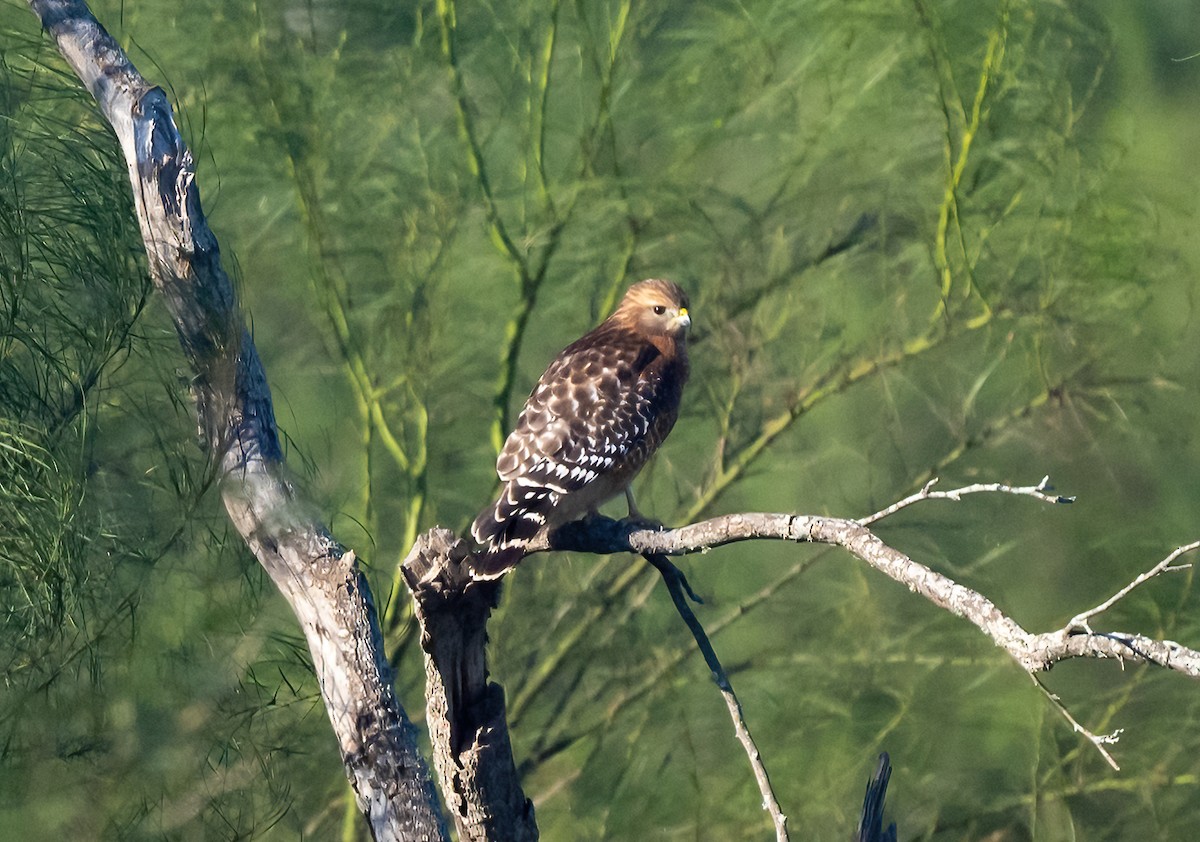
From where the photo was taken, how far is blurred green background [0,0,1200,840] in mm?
4727

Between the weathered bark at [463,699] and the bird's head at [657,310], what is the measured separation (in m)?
1.15

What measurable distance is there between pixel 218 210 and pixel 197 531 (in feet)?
6.22

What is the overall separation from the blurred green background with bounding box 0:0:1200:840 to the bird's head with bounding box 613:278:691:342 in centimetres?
111

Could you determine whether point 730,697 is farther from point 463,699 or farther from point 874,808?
point 874,808

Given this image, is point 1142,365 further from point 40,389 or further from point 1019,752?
point 40,389

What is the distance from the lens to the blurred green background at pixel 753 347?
15.5ft

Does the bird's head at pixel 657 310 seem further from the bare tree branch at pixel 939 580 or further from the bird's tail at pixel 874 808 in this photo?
the bird's tail at pixel 874 808

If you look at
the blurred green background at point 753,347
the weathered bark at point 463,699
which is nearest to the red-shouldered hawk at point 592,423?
the weathered bark at point 463,699

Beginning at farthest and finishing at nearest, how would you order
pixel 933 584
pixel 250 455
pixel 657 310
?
1. pixel 657 310
2. pixel 250 455
3. pixel 933 584

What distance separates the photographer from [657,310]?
349cm

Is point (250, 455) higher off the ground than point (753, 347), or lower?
higher

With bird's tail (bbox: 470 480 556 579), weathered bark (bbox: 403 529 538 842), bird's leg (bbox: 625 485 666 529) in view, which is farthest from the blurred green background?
weathered bark (bbox: 403 529 538 842)

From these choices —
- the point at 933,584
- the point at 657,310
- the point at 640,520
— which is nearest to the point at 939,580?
the point at 933,584

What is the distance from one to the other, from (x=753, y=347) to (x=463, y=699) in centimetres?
261
